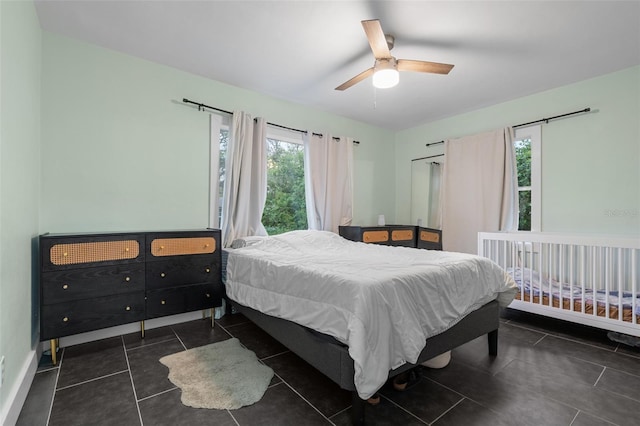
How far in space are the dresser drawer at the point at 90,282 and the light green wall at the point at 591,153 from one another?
4.33m

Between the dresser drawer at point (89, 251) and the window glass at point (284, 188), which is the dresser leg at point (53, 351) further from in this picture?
the window glass at point (284, 188)

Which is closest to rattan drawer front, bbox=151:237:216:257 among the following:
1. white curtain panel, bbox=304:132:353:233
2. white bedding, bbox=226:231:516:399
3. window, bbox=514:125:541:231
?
white bedding, bbox=226:231:516:399

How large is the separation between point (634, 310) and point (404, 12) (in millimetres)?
2895

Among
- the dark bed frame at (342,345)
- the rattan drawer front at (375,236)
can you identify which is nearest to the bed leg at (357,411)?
the dark bed frame at (342,345)

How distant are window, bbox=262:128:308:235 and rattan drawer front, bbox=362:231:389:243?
839 mm

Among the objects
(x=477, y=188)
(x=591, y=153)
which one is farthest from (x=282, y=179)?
(x=591, y=153)

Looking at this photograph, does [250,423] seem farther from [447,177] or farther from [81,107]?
[447,177]

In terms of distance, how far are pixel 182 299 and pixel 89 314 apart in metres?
0.65

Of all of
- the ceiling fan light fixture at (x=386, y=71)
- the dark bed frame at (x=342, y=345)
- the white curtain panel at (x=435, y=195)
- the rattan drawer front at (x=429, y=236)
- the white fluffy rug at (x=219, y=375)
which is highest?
the ceiling fan light fixture at (x=386, y=71)

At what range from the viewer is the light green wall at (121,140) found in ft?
7.77

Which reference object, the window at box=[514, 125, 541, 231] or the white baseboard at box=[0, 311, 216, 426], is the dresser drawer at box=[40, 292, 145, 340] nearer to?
the white baseboard at box=[0, 311, 216, 426]

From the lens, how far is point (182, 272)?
8.52 ft

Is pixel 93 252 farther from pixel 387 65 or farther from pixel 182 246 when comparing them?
pixel 387 65

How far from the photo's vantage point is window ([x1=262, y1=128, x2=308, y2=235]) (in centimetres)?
369
